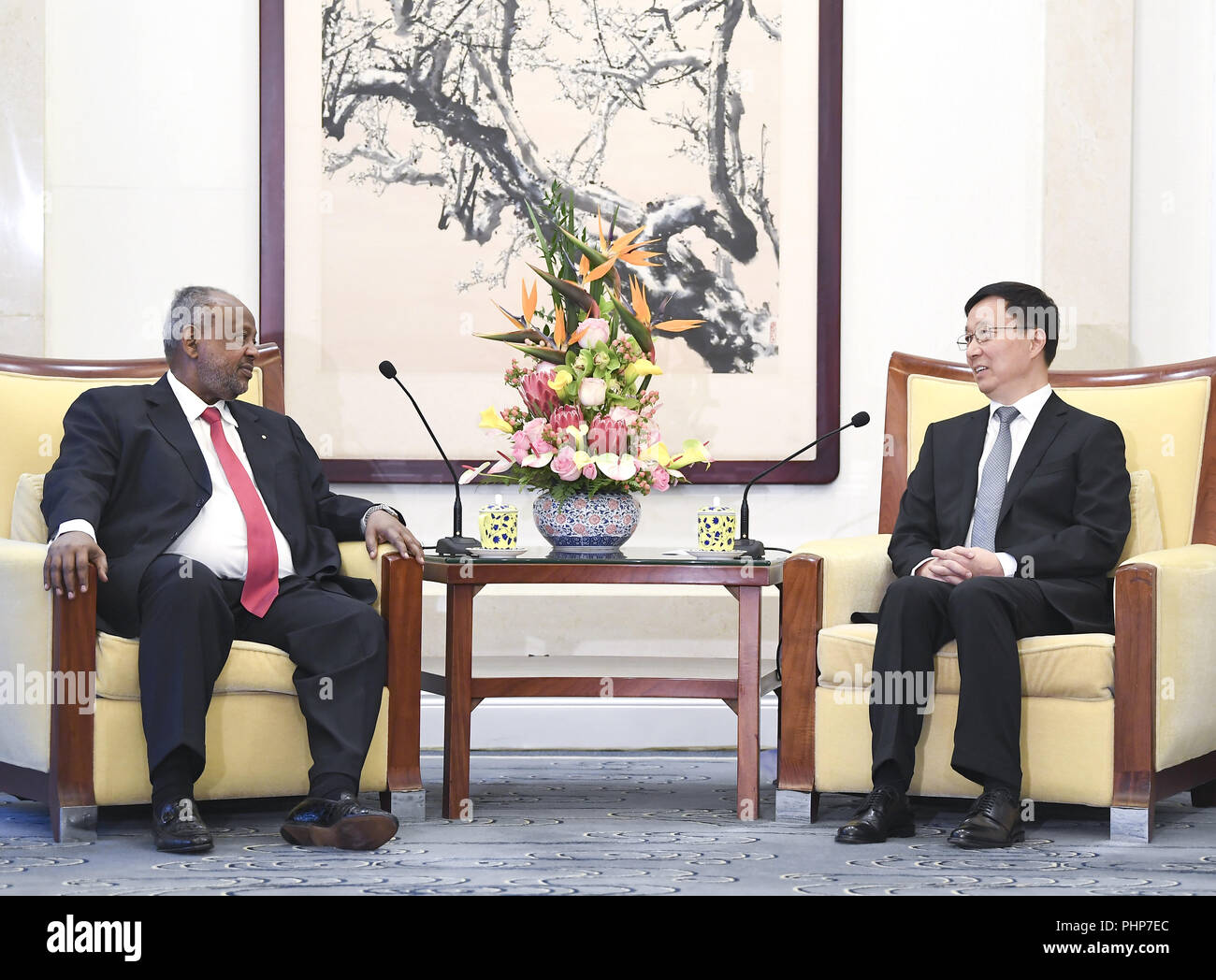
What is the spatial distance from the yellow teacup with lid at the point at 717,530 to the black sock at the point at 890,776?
0.65m

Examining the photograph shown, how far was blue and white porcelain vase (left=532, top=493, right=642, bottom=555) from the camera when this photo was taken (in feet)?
9.78

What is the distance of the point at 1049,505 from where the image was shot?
9.55ft

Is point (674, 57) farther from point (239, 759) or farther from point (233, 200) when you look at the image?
point (239, 759)

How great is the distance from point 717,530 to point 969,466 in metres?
0.61

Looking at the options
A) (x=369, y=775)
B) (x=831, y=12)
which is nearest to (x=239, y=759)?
(x=369, y=775)

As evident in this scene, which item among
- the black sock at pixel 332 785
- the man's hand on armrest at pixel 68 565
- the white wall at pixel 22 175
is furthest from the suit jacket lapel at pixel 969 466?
the white wall at pixel 22 175

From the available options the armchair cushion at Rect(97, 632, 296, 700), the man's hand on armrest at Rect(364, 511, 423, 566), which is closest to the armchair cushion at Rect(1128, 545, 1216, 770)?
the man's hand on armrest at Rect(364, 511, 423, 566)

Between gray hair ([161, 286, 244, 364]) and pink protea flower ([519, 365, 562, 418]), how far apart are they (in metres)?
0.70

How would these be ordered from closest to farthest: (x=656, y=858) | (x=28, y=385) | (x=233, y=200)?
(x=656, y=858) → (x=28, y=385) → (x=233, y=200)

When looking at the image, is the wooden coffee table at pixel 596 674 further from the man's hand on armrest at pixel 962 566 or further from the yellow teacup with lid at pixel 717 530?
the man's hand on armrest at pixel 962 566

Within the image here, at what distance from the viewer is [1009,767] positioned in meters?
2.55

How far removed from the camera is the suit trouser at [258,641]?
8.11 feet

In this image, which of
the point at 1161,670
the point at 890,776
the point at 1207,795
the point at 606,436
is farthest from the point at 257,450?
the point at 1207,795

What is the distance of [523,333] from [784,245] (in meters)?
1.09
